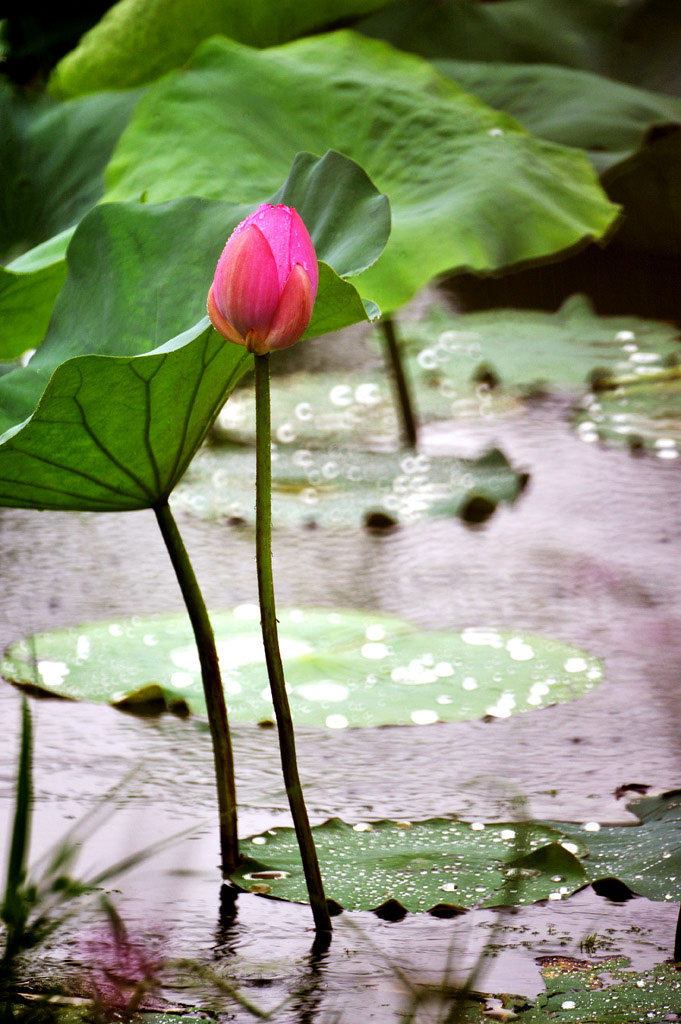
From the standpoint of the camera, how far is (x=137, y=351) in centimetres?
72

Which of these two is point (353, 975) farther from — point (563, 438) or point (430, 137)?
point (430, 137)

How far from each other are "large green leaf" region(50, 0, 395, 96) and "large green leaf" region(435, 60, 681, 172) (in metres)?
0.27

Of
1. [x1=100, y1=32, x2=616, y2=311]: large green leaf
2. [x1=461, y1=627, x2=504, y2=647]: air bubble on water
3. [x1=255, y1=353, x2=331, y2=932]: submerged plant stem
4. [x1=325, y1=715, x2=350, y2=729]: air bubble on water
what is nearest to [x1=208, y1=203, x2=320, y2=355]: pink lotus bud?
[x1=255, y1=353, x2=331, y2=932]: submerged plant stem

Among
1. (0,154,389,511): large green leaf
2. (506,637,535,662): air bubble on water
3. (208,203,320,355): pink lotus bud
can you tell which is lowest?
(506,637,535,662): air bubble on water

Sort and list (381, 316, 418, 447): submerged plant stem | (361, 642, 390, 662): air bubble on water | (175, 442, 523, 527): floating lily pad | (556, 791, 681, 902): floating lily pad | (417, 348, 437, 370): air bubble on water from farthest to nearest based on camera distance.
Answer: (417, 348, 437, 370): air bubble on water
(381, 316, 418, 447): submerged plant stem
(175, 442, 523, 527): floating lily pad
(361, 642, 390, 662): air bubble on water
(556, 791, 681, 902): floating lily pad

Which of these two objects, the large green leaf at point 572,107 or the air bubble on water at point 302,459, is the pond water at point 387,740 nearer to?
the air bubble on water at point 302,459

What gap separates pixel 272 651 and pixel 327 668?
1.28 feet

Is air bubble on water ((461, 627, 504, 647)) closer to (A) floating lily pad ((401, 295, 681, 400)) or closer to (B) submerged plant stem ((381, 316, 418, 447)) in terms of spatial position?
(B) submerged plant stem ((381, 316, 418, 447))

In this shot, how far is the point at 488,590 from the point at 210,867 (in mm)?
525

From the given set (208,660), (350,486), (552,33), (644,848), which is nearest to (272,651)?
(208,660)

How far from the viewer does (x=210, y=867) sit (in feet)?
2.07

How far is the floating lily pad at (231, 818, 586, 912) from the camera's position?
1.94ft

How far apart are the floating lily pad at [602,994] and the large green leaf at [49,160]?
3.98ft

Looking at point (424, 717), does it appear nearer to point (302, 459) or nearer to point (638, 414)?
point (302, 459)
